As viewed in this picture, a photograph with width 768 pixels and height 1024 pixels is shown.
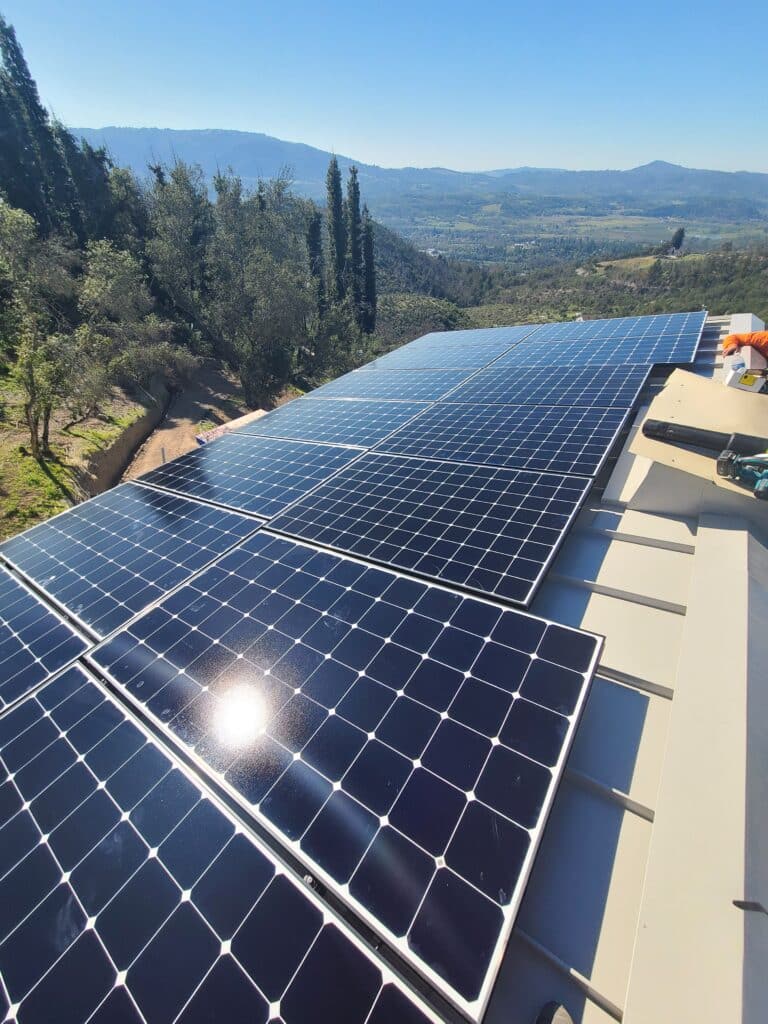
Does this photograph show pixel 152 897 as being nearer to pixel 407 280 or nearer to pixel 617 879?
pixel 617 879

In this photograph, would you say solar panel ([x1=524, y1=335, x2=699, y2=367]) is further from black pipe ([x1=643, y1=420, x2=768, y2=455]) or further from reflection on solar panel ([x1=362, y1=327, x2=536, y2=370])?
black pipe ([x1=643, y1=420, x2=768, y2=455])

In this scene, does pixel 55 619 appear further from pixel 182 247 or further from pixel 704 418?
pixel 182 247

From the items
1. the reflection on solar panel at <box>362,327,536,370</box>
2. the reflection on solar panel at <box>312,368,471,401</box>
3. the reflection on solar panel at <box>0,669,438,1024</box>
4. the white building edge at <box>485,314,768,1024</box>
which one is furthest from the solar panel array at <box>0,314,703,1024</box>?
the reflection on solar panel at <box>362,327,536,370</box>

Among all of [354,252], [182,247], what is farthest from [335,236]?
[182,247]

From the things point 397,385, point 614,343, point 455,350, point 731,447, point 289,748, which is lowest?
point 397,385

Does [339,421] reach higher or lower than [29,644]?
lower

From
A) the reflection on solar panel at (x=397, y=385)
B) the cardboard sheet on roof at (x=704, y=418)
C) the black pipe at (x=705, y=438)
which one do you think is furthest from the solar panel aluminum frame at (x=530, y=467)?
the reflection on solar panel at (x=397, y=385)
